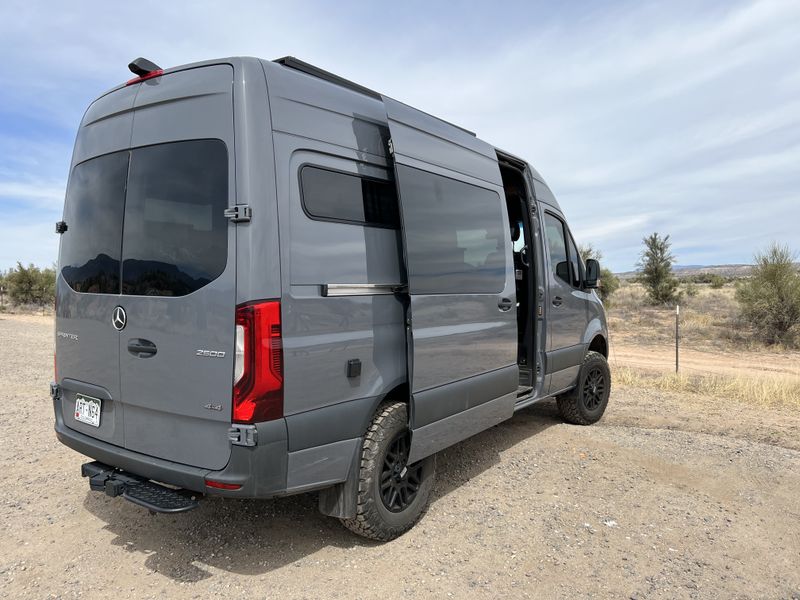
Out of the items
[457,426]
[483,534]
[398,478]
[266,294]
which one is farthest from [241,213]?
[483,534]

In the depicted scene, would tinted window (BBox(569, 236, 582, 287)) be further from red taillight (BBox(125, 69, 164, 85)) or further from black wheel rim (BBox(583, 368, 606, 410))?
red taillight (BBox(125, 69, 164, 85))

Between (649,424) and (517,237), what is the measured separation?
269 centimetres

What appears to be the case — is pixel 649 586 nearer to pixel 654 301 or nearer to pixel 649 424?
pixel 649 424

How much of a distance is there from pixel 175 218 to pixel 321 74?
4.30 ft

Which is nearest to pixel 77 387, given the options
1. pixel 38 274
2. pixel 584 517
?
pixel 584 517

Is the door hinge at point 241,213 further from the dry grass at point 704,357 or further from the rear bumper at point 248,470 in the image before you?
the dry grass at point 704,357

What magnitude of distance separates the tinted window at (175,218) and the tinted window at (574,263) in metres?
4.22

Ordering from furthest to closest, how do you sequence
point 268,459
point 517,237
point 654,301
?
point 654,301, point 517,237, point 268,459

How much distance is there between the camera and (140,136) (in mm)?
3320

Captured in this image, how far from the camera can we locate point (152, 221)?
319 cm

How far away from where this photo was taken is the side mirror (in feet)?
19.9

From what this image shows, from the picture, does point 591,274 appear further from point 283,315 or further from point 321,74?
point 283,315

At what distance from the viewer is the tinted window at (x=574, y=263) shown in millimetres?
6107

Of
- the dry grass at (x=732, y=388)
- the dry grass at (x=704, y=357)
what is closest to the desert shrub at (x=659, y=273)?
the dry grass at (x=704, y=357)
